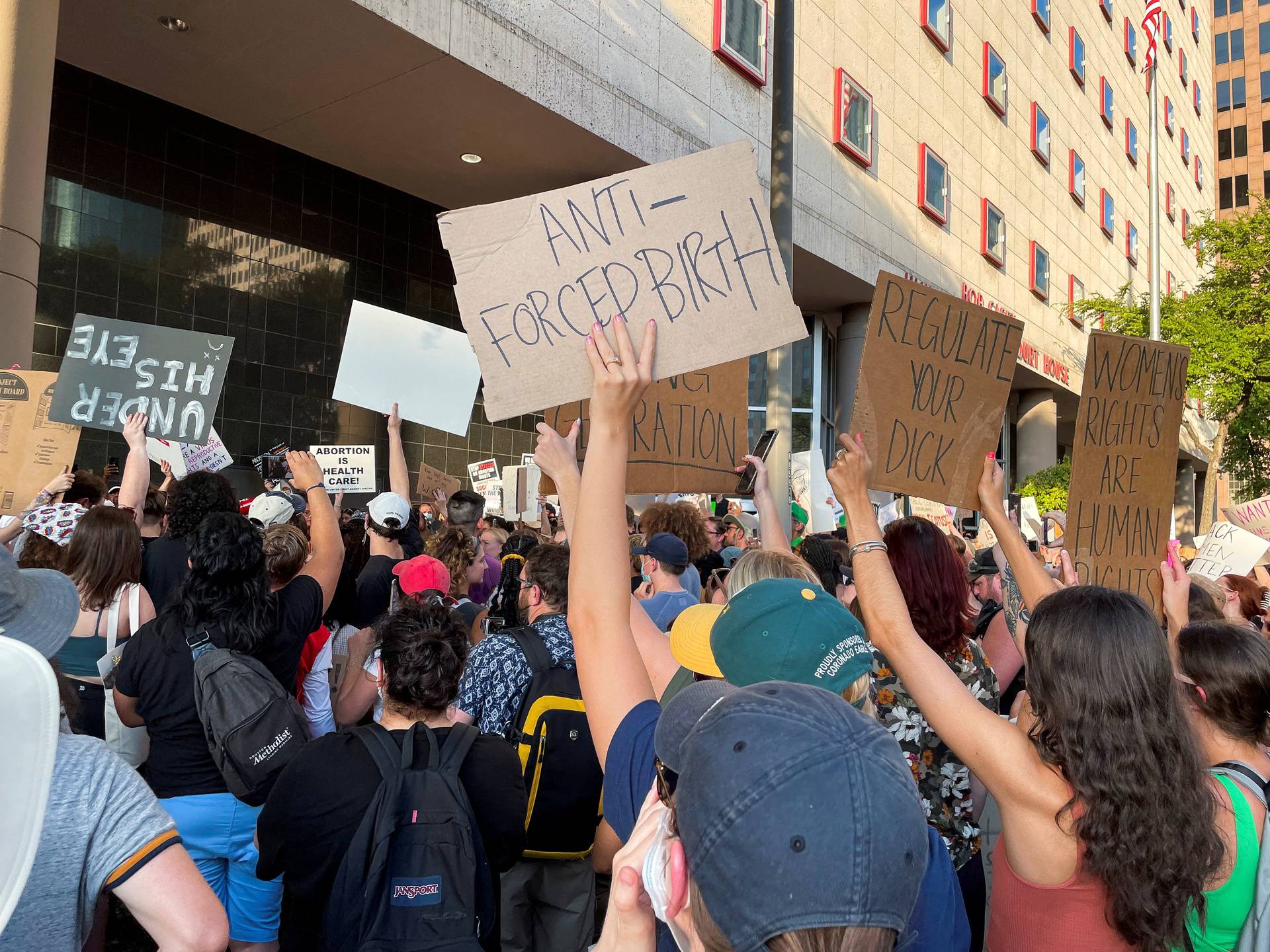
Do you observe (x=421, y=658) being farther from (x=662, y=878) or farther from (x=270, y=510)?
(x=270, y=510)

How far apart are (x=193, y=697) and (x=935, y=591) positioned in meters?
2.40

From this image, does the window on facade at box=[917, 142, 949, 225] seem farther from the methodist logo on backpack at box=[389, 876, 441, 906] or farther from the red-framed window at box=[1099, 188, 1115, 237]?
the methodist logo on backpack at box=[389, 876, 441, 906]

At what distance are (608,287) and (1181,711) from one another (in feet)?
5.22

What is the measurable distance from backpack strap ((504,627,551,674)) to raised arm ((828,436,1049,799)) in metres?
1.24

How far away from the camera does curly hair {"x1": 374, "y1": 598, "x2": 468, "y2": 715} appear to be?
9.49 feet

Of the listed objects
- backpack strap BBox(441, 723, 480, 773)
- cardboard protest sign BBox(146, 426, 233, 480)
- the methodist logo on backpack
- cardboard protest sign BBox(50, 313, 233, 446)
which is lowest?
the methodist logo on backpack

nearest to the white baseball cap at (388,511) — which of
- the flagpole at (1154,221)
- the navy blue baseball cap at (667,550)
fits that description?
the navy blue baseball cap at (667,550)

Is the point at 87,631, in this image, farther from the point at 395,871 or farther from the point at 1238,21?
the point at 1238,21

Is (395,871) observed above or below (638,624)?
below

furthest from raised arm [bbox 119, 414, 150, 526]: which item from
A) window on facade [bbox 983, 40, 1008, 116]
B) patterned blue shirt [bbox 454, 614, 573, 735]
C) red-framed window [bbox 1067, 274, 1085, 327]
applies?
red-framed window [bbox 1067, 274, 1085, 327]

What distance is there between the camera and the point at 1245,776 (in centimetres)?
234

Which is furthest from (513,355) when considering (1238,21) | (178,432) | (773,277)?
(1238,21)

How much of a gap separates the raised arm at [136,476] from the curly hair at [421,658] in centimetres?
218

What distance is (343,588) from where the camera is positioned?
16.4ft
